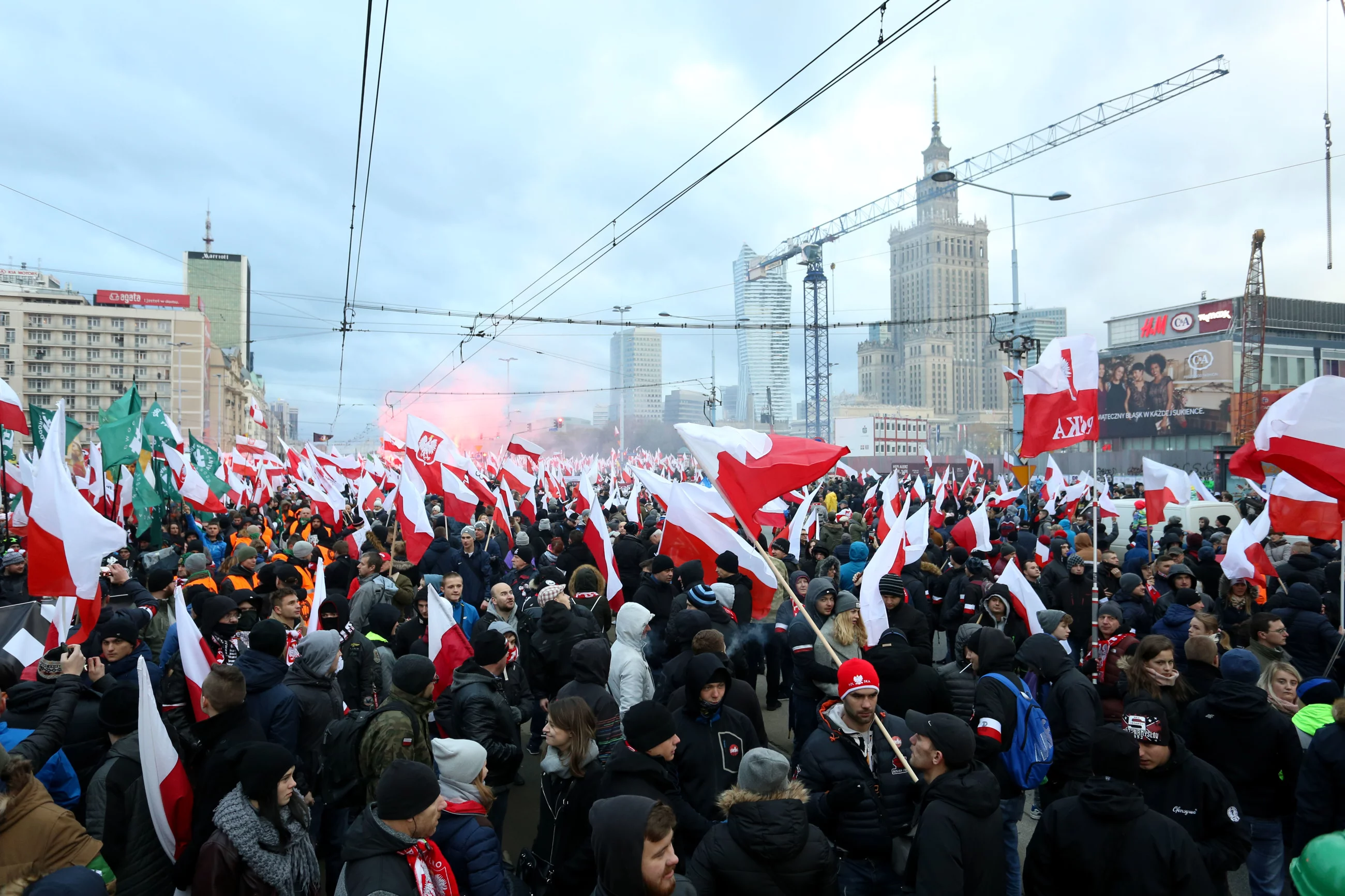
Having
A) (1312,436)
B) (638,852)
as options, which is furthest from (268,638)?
(1312,436)

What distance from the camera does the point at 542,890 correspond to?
147 inches

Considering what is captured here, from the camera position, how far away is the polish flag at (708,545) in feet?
22.9

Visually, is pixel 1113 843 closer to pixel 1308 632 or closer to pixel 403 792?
pixel 403 792

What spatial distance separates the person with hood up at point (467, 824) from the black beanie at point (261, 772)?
57 centimetres

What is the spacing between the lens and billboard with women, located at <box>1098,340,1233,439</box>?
203 feet

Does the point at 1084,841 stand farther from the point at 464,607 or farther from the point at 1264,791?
the point at 464,607

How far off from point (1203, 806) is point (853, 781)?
4.92 feet

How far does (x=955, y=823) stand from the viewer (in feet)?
10.8

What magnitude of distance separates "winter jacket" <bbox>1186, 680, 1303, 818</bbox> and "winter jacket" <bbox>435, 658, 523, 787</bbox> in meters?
3.52

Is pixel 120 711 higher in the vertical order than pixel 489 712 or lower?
higher

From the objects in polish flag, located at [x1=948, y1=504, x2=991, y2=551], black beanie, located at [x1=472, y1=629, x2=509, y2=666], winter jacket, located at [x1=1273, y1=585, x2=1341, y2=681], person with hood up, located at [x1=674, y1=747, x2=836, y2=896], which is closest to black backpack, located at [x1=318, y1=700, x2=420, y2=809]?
black beanie, located at [x1=472, y1=629, x2=509, y2=666]

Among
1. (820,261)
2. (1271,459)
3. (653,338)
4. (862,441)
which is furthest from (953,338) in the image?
(1271,459)

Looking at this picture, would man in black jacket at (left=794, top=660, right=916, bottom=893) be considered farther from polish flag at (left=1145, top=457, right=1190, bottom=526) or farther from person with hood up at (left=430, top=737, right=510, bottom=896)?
polish flag at (left=1145, top=457, right=1190, bottom=526)

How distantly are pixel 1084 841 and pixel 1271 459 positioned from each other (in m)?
3.78
